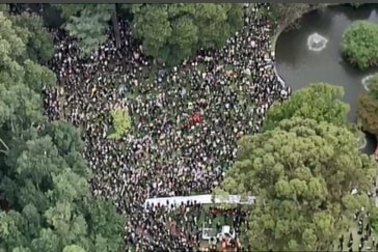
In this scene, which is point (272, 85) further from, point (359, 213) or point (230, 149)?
point (359, 213)

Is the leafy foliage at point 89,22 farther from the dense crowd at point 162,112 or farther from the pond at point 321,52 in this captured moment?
the pond at point 321,52

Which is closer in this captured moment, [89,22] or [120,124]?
[120,124]

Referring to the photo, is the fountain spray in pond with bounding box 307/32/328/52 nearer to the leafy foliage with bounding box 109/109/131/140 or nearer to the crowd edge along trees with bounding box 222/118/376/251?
the leafy foliage with bounding box 109/109/131/140

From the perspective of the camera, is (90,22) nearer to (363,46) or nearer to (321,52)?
(321,52)

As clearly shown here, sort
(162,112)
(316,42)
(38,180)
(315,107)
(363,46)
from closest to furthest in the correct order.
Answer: (315,107) → (38,180) → (162,112) → (363,46) → (316,42)

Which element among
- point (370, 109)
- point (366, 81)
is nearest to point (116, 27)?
point (366, 81)

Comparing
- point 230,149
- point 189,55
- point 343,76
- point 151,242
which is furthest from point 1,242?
point 343,76
